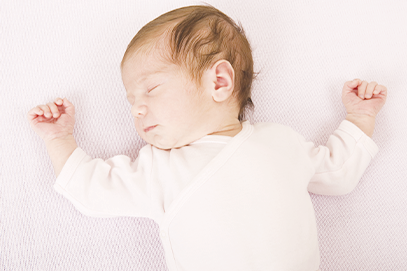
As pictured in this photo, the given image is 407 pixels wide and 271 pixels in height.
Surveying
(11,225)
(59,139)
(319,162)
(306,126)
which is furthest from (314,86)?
(11,225)

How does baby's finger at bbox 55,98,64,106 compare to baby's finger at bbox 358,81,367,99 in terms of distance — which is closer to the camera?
baby's finger at bbox 55,98,64,106

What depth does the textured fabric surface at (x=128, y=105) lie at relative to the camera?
0.99 metres

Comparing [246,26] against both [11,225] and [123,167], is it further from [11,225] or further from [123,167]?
[11,225]

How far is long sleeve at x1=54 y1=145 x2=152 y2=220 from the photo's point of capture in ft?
2.93

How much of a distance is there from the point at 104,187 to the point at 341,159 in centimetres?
77

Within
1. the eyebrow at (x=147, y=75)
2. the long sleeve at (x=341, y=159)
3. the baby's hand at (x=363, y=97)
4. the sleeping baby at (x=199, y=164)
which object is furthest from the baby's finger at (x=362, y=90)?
the eyebrow at (x=147, y=75)

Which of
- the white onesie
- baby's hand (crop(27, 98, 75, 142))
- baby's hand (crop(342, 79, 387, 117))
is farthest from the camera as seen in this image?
baby's hand (crop(342, 79, 387, 117))

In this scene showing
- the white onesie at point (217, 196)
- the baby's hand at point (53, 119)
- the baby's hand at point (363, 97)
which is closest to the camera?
the white onesie at point (217, 196)

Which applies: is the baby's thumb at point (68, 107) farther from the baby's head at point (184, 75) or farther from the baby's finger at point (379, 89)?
the baby's finger at point (379, 89)

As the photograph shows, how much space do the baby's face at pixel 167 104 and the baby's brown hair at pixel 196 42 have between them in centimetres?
3

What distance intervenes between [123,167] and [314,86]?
0.77 meters

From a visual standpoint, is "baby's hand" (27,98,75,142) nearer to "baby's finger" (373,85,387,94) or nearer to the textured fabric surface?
A: the textured fabric surface

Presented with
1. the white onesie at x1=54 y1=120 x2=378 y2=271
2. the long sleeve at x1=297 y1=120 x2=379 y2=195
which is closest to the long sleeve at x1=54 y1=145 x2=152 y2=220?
the white onesie at x1=54 y1=120 x2=378 y2=271

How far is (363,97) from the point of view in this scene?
1143 mm
